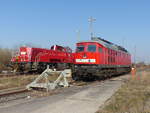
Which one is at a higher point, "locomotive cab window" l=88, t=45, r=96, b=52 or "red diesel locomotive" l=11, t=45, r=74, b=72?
"locomotive cab window" l=88, t=45, r=96, b=52

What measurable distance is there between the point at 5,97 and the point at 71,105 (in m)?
4.21

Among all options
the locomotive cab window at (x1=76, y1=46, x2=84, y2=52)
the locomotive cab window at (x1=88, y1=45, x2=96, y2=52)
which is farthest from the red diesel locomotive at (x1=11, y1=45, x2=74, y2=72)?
the locomotive cab window at (x1=88, y1=45, x2=96, y2=52)

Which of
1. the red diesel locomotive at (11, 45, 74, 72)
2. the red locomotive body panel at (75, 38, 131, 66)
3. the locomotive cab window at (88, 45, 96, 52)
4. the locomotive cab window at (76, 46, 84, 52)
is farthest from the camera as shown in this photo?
the red diesel locomotive at (11, 45, 74, 72)

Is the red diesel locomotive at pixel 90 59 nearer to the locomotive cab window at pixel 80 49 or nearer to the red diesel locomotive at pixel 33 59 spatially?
the locomotive cab window at pixel 80 49

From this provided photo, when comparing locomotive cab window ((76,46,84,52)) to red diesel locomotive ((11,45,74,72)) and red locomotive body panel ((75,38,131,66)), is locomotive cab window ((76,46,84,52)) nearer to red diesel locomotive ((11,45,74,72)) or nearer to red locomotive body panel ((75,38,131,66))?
red locomotive body panel ((75,38,131,66))

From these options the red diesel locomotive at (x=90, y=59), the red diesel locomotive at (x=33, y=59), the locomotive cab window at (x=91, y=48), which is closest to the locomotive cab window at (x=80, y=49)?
the red diesel locomotive at (x=90, y=59)

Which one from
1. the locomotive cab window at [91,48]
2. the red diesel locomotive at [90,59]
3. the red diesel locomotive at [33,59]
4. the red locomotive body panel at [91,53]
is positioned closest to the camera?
the red diesel locomotive at [90,59]

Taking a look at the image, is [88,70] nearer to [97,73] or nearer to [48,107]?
[97,73]

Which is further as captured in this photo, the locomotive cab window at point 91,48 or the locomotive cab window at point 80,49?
the locomotive cab window at point 80,49

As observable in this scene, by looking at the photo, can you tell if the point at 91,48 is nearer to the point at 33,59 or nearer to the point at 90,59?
the point at 90,59

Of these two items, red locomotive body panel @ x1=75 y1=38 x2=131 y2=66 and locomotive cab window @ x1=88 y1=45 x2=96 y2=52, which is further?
locomotive cab window @ x1=88 y1=45 x2=96 y2=52

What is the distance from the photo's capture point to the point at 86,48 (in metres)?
20.0

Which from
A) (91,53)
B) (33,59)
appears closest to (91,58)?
(91,53)

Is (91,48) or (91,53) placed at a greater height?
(91,48)
